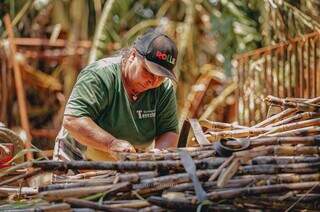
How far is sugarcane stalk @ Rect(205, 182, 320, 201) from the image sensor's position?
95.3 inches

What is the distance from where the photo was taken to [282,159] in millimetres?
2633

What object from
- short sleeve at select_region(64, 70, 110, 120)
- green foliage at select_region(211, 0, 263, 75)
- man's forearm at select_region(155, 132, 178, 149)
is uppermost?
green foliage at select_region(211, 0, 263, 75)

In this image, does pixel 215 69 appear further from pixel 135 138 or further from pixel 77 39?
pixel 135 138

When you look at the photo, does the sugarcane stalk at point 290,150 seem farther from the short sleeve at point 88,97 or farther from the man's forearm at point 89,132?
the short sleeve at point 88,97

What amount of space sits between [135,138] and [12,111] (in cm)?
617

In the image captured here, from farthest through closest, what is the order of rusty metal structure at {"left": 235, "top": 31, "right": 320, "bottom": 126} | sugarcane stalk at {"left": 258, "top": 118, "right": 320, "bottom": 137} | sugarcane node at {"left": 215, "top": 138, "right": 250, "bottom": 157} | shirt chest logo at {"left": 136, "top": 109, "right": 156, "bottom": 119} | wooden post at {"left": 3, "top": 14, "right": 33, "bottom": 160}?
wooden post at {"left": 3, "top": 14, "right": 33, "bottom": 160} → rusty metal structure at {"left": 235, "top": 31, "right": 320, "bottom": 126} → shirt chest logo at {"left": 136, "top": 109, "right": 156, "bottom": 119} → sugarcane stalk at {"left": 258, "top": 118, "right": 320, "bottom": 137} → sugarcane node at {"left": 215, "top": 138, "right": 250, "bottom": 157}

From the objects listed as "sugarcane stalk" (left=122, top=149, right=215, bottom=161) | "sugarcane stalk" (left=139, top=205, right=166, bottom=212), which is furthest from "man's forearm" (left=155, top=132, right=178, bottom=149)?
"sugarcane stalk" (left=139, top=205, right=166, bottom=212)

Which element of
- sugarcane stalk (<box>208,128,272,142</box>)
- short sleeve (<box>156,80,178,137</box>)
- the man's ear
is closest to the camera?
sugarcane stalk (<box>208,128,272,142</box>)

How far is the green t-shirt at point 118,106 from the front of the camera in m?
4.24

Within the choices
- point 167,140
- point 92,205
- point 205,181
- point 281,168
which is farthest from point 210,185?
point 167,140

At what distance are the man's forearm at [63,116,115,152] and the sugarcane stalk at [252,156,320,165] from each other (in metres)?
1.53

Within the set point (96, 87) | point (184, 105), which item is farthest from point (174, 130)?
point (184, 105)

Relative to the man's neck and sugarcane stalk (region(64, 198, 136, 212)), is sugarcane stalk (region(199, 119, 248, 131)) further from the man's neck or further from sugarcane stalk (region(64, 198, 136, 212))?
sugarcane stalk (region(64, 198, 136, 212))

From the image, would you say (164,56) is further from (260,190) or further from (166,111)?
(260,190)
